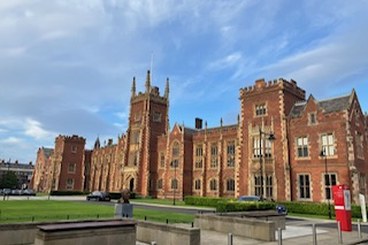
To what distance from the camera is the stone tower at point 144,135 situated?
2549 inches

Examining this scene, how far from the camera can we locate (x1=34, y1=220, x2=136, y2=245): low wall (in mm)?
9617

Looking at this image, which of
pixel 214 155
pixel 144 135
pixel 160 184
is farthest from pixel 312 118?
pixel 144 135

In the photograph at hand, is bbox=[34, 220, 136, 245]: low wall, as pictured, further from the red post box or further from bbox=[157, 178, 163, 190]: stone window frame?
bbox=[157, 178, 163, 190]: stone window frame

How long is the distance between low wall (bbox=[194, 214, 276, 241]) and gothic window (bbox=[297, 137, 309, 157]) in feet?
75.6

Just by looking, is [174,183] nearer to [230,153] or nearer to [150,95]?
[230,153]

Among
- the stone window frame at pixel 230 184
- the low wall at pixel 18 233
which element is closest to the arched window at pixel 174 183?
the stone window frame at pixel 230 184

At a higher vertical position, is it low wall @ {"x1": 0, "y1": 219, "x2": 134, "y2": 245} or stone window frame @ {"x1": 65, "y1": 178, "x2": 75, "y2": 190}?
stone window frame @ {"x1": 65, "y1": 178, "x2": 75, "y2": 190}

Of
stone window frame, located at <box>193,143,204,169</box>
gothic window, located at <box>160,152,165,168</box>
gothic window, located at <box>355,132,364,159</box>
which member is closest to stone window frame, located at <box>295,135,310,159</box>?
gothic window, located at <box>355,132,364,159</box>

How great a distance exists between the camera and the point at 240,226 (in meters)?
16.8

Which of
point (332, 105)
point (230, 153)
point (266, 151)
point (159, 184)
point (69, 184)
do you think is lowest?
point (69, 184)

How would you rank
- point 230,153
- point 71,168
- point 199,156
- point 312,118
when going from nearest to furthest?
point 312,118
point 230,153
point 199,156
point 71,168

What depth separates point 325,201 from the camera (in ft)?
115

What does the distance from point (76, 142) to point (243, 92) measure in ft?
204

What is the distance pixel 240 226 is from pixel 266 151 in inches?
1031
